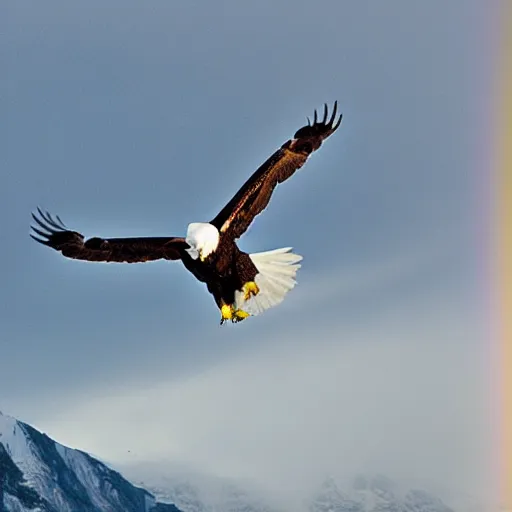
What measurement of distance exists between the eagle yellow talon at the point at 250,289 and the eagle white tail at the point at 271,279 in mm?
38

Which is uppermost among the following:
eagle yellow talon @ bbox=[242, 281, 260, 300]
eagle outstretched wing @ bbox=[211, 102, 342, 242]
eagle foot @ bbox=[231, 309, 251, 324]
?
eagle outstretched wing @ bbox=[211, 102, 342, 242]

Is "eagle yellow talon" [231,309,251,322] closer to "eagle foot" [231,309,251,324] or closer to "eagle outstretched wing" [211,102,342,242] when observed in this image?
"eagle foot" [231,309,251,324]

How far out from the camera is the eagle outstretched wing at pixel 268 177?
636 inches

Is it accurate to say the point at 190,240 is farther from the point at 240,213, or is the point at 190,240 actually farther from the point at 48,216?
the point at 48,216

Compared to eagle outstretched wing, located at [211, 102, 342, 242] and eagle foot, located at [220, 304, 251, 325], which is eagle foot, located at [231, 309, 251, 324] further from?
eagle outstretched wing, located at [211, 102, 342, 242]

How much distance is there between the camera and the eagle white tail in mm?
15508

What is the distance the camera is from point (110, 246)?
16375 millimetres

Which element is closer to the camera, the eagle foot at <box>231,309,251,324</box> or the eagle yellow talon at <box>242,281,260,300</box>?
the eagle foot at <box>231,309,251,324</box>

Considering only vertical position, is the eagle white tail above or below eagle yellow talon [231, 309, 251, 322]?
above

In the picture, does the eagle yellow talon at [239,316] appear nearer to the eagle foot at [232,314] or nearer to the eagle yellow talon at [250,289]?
the eagle foot at [232,314]

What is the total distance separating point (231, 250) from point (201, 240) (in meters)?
0.74

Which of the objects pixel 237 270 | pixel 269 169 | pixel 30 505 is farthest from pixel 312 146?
pixel 30 505

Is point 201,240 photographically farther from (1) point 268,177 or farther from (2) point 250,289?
(1) point 268,177

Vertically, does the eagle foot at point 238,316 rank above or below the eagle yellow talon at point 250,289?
below
